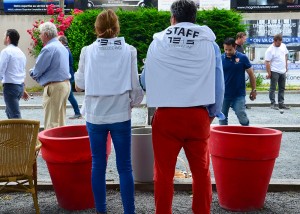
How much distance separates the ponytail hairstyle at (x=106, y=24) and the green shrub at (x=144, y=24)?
535 inches

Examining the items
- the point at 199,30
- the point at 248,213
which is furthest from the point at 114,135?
the point at 248,213

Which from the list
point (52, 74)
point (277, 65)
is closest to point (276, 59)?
point (277, 65)

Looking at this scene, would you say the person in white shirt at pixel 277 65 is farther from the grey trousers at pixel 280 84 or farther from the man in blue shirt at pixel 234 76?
the man in blue shirt at pixel 234 76

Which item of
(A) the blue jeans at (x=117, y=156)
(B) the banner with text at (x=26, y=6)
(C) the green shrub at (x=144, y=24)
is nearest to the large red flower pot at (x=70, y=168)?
(A) the blue jeans at (x=117, y=156)

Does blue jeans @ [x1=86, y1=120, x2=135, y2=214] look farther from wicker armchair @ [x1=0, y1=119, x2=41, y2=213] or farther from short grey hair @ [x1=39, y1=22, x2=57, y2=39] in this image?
short grey hair @ [x1=39, y1=22, x2=57, y2=39]

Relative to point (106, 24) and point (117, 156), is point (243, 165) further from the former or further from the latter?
point (106, 24)

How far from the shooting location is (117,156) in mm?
4078

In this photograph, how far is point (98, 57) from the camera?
4.00 meters

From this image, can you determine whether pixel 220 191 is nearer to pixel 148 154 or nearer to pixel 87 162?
pixel 148 154

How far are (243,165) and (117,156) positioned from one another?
1.19 metres

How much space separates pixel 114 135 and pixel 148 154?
1.13 m

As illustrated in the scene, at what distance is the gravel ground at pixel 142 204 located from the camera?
4598 mm

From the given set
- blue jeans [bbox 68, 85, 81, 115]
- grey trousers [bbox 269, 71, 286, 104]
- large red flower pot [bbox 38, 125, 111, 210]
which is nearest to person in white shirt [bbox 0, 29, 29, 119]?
blue jeans [bbox 68, 85, 81, 115]

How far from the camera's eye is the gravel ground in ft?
15.1
